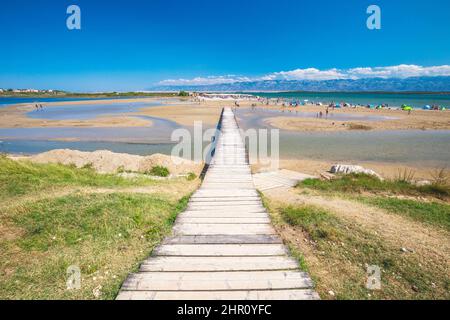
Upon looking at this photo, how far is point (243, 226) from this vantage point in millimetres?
4980

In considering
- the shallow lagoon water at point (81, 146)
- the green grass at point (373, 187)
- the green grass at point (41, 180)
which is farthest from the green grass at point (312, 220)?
the shallow lagoon water at point (81, 146)

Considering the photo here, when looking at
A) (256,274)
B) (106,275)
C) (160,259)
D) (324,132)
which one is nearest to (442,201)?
(256,274)

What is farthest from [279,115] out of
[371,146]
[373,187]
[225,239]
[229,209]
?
[225,239]

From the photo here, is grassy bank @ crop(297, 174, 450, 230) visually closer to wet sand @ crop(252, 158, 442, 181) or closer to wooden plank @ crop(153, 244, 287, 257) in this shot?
wet sand @ crop(252, 158, 442, 181)

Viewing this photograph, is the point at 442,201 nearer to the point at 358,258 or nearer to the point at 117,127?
the point at 358,258

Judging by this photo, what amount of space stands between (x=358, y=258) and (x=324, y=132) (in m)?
20.6

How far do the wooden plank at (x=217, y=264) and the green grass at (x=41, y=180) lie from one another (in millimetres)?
5117

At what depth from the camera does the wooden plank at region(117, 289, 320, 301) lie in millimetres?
3049

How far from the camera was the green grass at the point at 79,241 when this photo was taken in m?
3.37

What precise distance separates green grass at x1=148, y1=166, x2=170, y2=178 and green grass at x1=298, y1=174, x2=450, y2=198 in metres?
5.86

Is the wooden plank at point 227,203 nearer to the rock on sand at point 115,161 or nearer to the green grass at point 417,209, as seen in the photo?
the green grass at point 417,209

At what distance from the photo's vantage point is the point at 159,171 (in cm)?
1166

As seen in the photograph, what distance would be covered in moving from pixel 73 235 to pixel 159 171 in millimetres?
7197

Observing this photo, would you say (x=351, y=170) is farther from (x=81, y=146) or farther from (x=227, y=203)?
(x=81, y=146)
